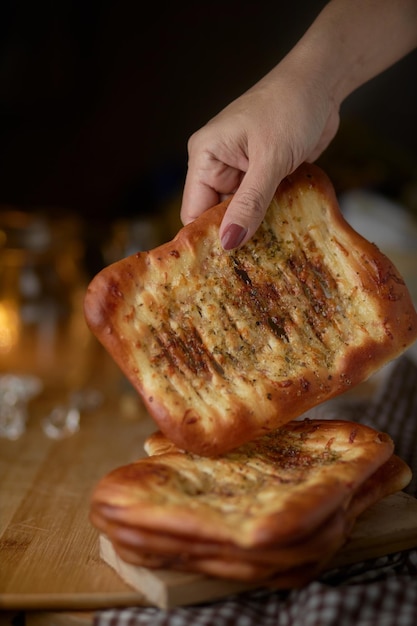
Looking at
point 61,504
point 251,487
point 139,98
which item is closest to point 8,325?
point 61,504

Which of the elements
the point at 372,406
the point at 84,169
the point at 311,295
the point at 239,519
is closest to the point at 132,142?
the point at 84,169

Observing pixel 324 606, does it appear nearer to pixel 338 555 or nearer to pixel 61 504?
pixel 338 555

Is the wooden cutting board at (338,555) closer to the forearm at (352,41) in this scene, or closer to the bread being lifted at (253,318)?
the bread being lifted at (253,318)

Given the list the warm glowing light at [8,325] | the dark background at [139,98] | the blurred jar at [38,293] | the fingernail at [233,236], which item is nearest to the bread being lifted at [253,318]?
the fingernail at [233,236]

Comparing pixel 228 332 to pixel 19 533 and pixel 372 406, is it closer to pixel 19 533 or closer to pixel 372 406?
pixel 19 533

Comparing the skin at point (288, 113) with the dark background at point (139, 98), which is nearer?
the skin at point (288, 113)
